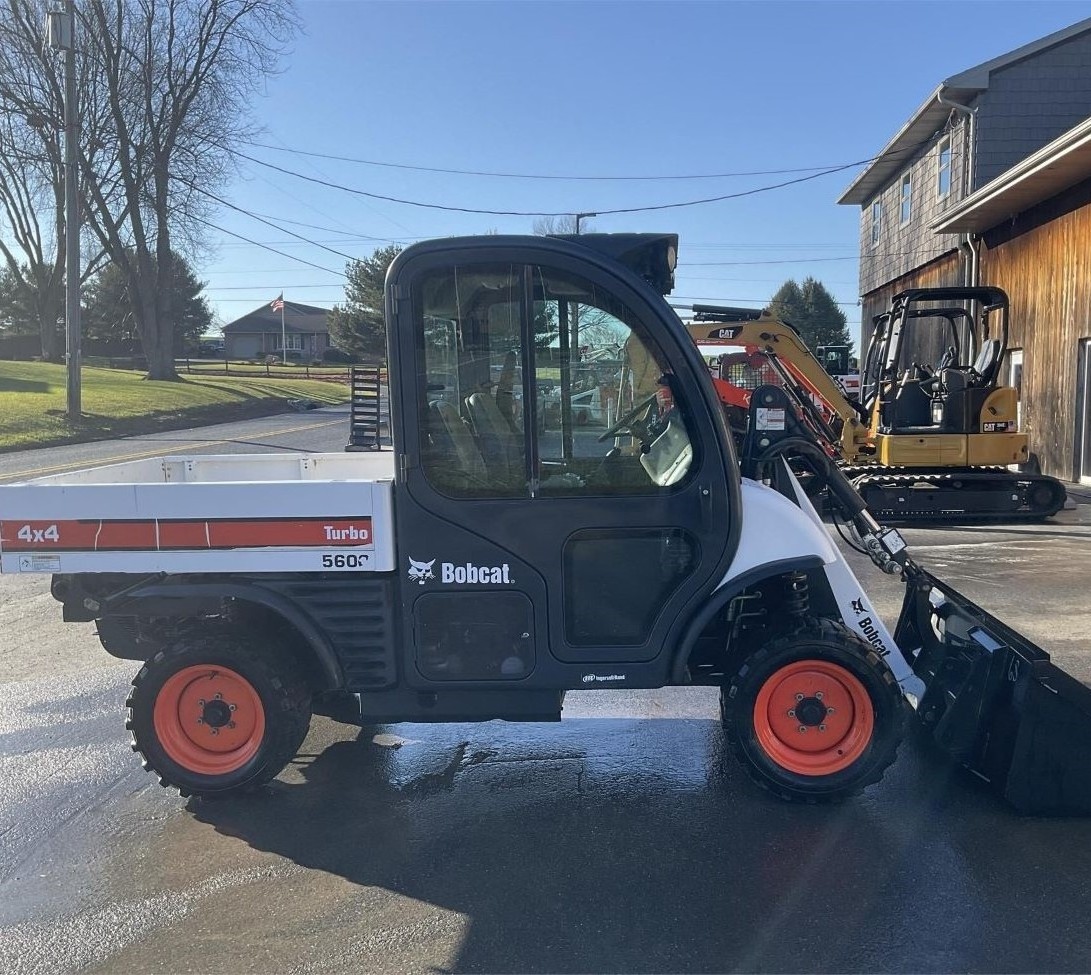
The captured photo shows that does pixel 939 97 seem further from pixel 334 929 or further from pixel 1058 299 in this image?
pixel 334 929

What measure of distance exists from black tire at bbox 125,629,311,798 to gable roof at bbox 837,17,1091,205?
18786 millimetres

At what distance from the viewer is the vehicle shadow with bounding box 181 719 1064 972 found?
9.66 feet

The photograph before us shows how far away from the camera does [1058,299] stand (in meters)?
14.4

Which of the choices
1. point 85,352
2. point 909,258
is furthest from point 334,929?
point 85,352

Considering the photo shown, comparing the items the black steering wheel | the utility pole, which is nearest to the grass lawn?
the utility pole

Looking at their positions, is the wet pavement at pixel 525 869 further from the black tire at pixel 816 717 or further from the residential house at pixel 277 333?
the residential house at pixel 277 333

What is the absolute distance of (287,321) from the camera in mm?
84562

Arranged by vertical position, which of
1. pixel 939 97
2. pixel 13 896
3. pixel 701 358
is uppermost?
pixel 939 97

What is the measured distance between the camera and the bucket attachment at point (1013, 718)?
3.57 metres

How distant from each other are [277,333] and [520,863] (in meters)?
88.8

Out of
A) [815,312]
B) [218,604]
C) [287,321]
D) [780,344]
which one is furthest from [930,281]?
[287,321]

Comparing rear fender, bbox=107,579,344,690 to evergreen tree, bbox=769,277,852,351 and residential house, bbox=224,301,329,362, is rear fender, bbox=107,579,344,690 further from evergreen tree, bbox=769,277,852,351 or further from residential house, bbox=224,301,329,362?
residential house, bbox=224,301,329,362

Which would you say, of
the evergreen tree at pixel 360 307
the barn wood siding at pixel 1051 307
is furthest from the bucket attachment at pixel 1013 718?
the evergreen tree at pixel 360 307

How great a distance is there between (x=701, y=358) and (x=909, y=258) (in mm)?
20962
